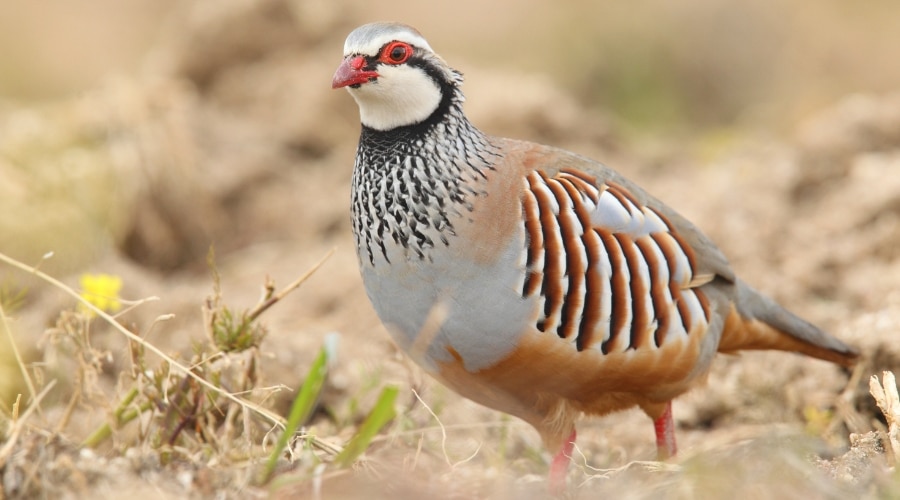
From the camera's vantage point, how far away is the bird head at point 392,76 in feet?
10.1

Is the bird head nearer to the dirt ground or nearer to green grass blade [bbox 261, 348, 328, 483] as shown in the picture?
the dirt ground

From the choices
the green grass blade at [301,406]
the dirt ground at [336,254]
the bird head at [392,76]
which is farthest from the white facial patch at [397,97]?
the green grass blade at [301,406]

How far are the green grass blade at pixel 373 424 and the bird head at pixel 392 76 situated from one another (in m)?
1.03

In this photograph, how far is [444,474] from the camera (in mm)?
2885

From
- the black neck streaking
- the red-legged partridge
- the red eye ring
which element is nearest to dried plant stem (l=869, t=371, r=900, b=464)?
the red-legged partridge

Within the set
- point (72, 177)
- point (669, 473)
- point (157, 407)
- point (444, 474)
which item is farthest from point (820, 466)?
point (72, 177)

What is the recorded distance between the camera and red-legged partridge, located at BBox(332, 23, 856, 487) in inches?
118

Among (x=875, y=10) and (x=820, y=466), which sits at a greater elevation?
(x=875, y=10)

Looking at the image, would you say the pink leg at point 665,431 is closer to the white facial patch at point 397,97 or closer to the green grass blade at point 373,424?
the white facial patch at point 397,97

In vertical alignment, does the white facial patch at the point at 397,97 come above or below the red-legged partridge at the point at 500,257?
above

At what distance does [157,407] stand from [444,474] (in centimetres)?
81

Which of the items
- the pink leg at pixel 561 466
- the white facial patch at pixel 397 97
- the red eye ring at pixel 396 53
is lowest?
the pink leg at pixel 561 466

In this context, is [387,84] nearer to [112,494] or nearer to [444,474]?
[444,474]

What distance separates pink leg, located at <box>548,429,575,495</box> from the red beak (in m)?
1.21
